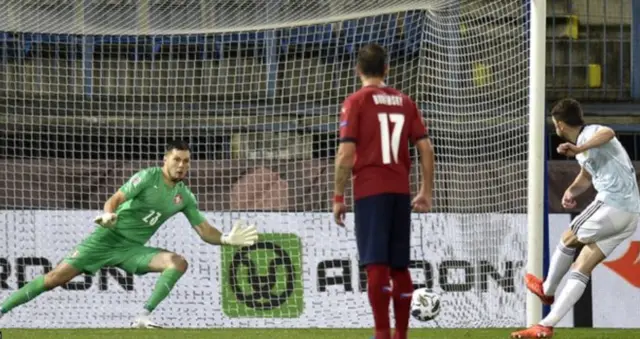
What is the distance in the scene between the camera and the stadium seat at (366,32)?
15406 millimetres

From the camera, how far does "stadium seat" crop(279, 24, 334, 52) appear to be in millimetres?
15383

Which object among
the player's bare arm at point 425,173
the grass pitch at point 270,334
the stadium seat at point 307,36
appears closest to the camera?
the player's bare arm at point 425,173

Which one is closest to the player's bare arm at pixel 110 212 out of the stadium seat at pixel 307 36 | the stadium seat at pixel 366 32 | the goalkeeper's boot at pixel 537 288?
the goalkeeper's boot at pixel 537 288

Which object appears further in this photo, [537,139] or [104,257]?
[104,257]

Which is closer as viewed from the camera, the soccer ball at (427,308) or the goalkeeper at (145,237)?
the soccer ball at (427,308)

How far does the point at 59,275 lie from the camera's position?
1266 cm

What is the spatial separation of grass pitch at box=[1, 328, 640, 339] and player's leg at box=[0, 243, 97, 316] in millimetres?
278

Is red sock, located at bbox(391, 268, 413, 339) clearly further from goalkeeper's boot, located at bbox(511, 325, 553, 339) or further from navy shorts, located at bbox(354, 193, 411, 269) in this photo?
goalkeeper's boot, located at bbox(511, 325, 553, 339)

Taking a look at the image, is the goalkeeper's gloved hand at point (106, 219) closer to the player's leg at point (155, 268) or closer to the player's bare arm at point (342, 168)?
the player's leg at point (155, 268)

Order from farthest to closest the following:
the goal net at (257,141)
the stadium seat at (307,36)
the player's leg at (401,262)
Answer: the stadium seat at (307,36) → the goal net at (257,141) → the player's leg at (401,262)

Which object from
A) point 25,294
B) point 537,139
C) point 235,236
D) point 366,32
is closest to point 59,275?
point 25,294

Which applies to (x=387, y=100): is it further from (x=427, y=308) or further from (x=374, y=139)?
(x=427, y=308)

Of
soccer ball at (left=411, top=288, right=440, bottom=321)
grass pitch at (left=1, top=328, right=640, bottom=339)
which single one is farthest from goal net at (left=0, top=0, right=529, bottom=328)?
soccer ball at (left=411, top=288, right=440, bottom=321)

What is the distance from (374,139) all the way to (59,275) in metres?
5.18
